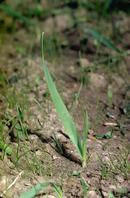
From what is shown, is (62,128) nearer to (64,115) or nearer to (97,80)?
(64,115)

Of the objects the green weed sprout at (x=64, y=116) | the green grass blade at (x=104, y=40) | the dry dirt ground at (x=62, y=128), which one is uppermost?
the green weed sprout at (x=64, y=116)

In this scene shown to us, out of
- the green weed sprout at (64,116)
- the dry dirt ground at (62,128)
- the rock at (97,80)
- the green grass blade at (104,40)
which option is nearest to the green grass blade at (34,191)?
the dry dirt ground at (62,128)

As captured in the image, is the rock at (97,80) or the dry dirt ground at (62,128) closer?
the dry dirt ground at (62,128)

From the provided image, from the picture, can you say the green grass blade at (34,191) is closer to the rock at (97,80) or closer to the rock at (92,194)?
the rock at (92,194)

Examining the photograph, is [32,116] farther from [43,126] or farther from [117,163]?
[117,163]

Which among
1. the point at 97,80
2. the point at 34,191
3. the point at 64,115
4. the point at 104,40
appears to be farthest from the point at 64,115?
the point at 104,40

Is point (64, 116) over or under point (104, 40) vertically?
over

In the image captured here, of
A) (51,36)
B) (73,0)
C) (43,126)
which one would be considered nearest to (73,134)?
(43,126)
